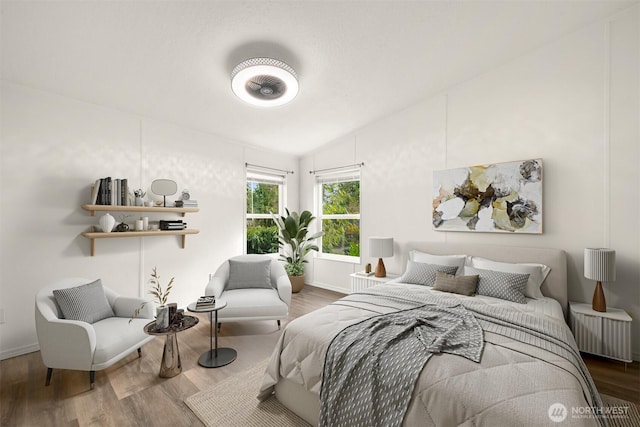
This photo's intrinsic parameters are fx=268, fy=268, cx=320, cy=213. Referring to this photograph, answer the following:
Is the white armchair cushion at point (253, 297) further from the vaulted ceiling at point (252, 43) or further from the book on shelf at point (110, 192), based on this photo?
the vaulted ceiling at point (252, 43)

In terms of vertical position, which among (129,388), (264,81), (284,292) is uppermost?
(264,81)

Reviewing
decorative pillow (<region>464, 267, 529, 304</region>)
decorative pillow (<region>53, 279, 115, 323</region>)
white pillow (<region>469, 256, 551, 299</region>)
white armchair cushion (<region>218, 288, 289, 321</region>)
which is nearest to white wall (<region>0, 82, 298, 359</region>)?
decorative pillow (<region>53, 279, 115, 323</region>)

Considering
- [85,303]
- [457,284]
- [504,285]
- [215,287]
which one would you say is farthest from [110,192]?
[504,285]

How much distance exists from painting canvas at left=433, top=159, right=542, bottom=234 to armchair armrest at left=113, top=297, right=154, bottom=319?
10.9 ft

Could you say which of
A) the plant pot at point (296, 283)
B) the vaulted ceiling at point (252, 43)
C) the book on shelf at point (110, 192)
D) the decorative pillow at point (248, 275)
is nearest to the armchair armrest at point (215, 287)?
the decorative pillow at point (248, 275)

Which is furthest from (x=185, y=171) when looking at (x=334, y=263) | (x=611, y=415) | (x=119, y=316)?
(x=611, y=415)

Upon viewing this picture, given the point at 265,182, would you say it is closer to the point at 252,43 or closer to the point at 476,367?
the point at 252,43

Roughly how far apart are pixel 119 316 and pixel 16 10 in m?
2.46

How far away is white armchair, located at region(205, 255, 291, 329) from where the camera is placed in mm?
2789

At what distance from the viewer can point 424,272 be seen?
2.97 meters

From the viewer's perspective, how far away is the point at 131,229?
310cm

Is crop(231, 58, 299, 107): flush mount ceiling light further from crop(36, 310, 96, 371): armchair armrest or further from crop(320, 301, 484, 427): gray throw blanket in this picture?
crop(36, 310, 96, 371): armchair armrest

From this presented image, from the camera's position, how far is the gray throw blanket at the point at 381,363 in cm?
131

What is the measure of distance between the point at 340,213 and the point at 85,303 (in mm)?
3522
